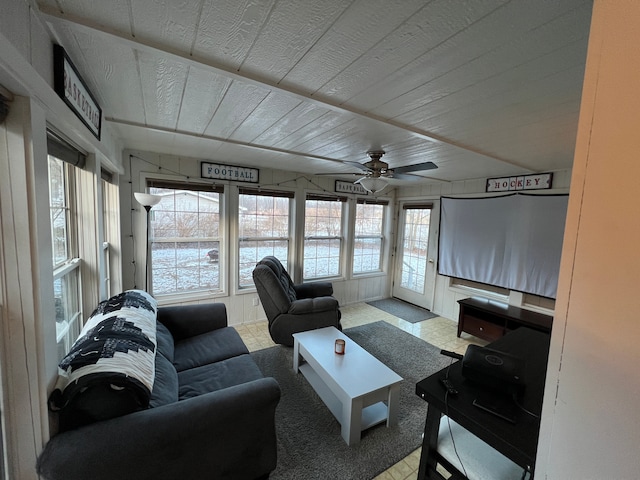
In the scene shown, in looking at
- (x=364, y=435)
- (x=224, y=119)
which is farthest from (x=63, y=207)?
(x=364, y=435)

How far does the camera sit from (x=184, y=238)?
10.5ft

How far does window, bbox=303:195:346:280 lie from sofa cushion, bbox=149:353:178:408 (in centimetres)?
267

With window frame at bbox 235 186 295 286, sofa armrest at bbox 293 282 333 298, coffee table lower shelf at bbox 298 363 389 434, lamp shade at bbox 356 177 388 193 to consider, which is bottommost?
coffee table lower shelf at bbox 298 363 389 434

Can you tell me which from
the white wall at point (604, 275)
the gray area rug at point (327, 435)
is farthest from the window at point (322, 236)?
the white wall at point (604, 275)

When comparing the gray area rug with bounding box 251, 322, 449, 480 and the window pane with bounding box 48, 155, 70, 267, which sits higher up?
the window pane with bounding box 48, 155, 70, 267

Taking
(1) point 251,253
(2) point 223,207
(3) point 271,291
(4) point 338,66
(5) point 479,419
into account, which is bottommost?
(3) point 271,291

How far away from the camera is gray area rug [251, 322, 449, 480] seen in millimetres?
1575

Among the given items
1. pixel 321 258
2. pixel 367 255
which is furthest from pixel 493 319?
pixel 321 258

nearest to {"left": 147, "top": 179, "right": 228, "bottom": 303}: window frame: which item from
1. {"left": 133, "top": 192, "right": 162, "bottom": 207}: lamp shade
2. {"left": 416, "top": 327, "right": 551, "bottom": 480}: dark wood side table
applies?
{"left": 133, "top": 192, "right": 162, "bottom": 207}: lamp shade

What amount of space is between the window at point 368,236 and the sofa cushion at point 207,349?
285 centimetres

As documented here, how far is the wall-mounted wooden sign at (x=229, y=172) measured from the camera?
317cm

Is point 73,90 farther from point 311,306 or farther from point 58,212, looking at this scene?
point 311,306

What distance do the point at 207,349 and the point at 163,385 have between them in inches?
25.9

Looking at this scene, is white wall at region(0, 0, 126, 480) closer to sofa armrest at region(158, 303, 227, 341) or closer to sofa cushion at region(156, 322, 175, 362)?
sofa cushion at region(156, 322, 175, 362)
